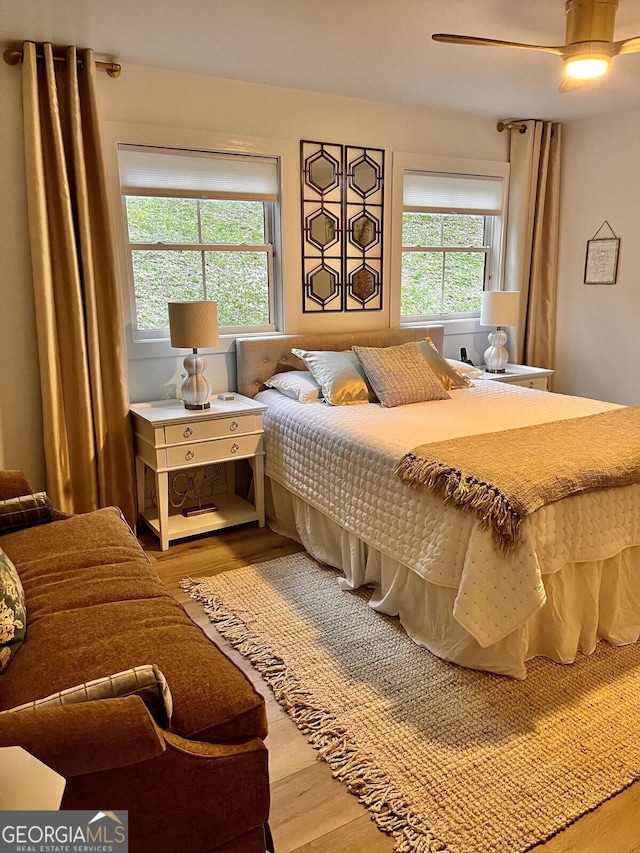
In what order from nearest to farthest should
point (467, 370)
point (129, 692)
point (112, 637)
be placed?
point (129, 692), point (112, 637), point (467, 370)

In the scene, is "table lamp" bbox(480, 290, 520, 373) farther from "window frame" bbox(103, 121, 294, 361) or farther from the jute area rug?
the jute area rug

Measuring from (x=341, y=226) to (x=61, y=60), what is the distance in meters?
1.76

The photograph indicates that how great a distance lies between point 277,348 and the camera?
3838 millimetres

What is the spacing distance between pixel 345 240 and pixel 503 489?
2.42 m

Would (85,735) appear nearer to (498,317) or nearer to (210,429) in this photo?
(210,429)

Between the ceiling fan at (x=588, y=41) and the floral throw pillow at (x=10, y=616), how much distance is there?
2208 millimetres

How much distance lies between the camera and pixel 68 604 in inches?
70.6

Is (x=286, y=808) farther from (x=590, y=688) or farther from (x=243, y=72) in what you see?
(x=243, y=72)

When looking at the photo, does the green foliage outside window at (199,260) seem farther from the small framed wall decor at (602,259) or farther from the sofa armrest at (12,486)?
the small framed wall decor at (602,259)

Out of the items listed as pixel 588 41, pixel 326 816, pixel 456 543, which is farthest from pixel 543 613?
pixel 588 41

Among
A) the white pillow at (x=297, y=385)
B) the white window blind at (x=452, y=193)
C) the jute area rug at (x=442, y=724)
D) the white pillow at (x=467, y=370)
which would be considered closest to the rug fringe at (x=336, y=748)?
the jute area rug at (x=442, y=724)

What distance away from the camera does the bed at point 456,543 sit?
211 centimetres

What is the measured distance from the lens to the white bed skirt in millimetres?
2273

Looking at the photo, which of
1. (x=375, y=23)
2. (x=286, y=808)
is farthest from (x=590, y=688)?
(x=375, y=23)
